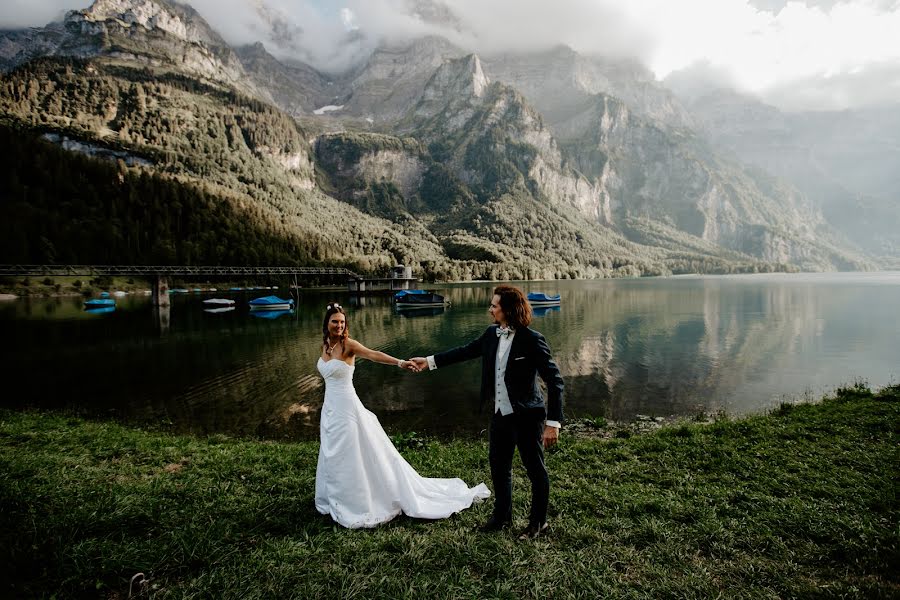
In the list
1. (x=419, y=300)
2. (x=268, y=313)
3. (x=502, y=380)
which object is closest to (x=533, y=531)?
(x=502, y=380)

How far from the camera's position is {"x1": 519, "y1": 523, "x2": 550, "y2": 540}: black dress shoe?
5477 mm

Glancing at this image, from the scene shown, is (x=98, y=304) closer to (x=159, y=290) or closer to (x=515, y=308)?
(x=159, y=290)

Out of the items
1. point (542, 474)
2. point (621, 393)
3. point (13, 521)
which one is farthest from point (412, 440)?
point (621, 393)

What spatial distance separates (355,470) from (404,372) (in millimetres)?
20328

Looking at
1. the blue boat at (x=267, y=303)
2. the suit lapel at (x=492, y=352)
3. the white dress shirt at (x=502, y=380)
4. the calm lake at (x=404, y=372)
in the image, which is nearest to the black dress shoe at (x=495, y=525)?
the white dress shirt at (x=502, y=380)

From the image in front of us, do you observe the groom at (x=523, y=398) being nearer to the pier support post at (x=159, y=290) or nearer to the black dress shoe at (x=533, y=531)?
the black dress shoe at (x=533, y=531)

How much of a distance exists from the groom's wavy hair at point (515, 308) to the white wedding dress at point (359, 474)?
267 centimetres

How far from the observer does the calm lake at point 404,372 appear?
18.4 metres

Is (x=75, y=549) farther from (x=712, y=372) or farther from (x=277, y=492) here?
(x=712, y=372)

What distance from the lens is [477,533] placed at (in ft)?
18.3

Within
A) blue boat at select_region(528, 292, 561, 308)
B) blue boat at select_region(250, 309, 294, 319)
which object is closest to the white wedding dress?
blue boat at select_region(250, 309, 294, 319)

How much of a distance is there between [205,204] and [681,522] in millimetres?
160871

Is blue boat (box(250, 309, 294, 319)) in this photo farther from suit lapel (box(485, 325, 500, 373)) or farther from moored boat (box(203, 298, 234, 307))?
suit lapel (box(485, 325, 500, 373))

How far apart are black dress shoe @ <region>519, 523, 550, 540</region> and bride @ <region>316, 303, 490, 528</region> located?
3.95 ft
